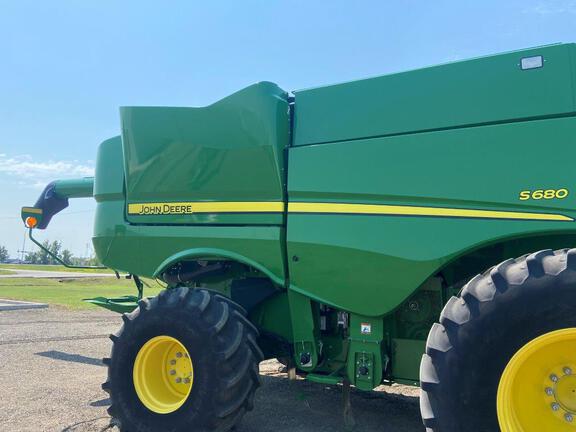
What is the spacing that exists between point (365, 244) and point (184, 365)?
5.79 ft

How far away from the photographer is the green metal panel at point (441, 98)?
10.9 ft

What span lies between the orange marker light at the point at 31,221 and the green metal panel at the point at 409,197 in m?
4.58

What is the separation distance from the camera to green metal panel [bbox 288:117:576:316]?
317 centimetres

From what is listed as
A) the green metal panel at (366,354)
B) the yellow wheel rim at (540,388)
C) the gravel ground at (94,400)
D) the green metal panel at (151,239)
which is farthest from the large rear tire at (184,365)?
the yellow wheel rim at (540,388)

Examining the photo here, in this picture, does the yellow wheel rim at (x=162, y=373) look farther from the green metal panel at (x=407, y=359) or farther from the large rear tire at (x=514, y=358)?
the large rear tire at (x=514, y=358)

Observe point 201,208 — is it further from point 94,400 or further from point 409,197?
point 94,400

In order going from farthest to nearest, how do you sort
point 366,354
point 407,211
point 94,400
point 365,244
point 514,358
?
point 94,400 → point 366,354 → point 365,244 → point 407,211 → point 514,358

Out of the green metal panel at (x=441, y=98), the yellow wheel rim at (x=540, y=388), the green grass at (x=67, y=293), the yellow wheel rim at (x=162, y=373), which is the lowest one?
the green grass at (x=67, y=293)

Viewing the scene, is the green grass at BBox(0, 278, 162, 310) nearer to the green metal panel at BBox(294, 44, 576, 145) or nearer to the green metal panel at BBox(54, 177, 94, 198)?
the green metal panel at BBox(54, 177, 94, 198)

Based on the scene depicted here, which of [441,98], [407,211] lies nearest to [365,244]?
[407,211]

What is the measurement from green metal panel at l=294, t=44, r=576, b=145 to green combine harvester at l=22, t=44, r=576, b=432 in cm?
1

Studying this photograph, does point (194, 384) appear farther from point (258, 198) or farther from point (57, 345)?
point (57, 345)

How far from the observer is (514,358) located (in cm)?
268

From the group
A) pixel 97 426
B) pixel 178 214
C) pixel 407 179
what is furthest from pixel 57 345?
pixel 407 179
